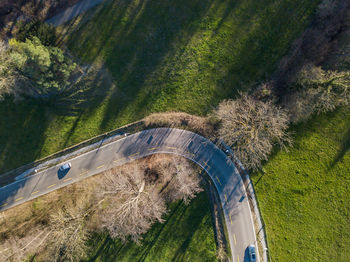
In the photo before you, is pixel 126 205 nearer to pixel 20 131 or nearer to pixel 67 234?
pixel 67 234

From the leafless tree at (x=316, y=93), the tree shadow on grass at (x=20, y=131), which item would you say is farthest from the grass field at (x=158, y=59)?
the leafless tree at (x=316, y=93)

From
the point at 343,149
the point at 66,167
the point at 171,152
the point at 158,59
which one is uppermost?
the point at 158,59

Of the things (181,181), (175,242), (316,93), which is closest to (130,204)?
(181,181)

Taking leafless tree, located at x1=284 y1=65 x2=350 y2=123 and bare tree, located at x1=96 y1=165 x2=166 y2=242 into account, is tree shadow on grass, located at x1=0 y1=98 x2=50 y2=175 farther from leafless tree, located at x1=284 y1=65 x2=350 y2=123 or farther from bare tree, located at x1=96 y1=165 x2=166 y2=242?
leafless tree, located at x1=284 y1=65 x2=350 y2=123

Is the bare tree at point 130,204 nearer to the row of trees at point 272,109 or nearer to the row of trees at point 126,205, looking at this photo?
the row of trees at point 126,205

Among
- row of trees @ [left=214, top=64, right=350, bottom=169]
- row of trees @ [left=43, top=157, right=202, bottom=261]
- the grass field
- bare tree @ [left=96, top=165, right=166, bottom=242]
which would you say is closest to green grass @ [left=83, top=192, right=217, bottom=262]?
row of trees @ [left=43, top=157, right=202, bottom=261]

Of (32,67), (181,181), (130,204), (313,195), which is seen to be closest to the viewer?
(32,67)
